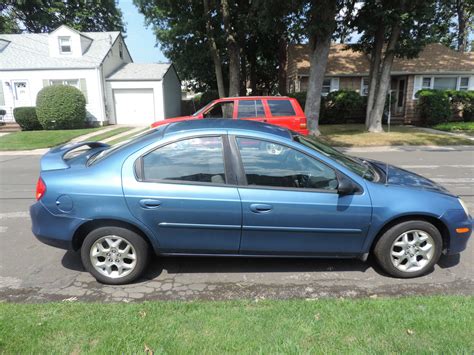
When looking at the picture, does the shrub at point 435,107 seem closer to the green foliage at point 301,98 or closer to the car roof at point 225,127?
the green foliage at point 301,98

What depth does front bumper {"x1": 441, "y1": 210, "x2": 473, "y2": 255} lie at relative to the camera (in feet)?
11.3

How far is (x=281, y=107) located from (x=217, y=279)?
7.10 meters

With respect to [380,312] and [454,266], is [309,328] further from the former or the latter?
[454,266]

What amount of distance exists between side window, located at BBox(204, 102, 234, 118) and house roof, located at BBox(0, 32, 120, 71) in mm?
14668

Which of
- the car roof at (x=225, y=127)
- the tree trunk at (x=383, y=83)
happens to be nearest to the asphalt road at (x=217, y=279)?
the car roof at (x=225, y=127)

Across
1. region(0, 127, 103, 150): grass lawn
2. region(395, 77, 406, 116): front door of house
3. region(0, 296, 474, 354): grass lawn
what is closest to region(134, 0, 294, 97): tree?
region(395, 77, 406, 116): front door of house

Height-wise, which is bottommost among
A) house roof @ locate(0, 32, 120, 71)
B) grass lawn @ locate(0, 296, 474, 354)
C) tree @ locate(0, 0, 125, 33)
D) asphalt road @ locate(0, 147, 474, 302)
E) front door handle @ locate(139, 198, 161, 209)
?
asphalt road @ locate(0, 147, 474, 302)

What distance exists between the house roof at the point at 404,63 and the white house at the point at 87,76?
9.56 metres

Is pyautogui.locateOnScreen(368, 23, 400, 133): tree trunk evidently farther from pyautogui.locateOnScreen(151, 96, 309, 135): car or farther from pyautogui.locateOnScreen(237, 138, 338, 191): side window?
pyautogui.locateOnScreen(237, 138, 338, 191): side window

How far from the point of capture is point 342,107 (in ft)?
69.8

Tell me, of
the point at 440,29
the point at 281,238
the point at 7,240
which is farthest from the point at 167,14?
the point at 281,238

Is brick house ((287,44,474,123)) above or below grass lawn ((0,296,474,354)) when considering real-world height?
above

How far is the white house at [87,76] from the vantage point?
2159 centimetres

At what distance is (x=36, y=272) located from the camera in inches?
149
